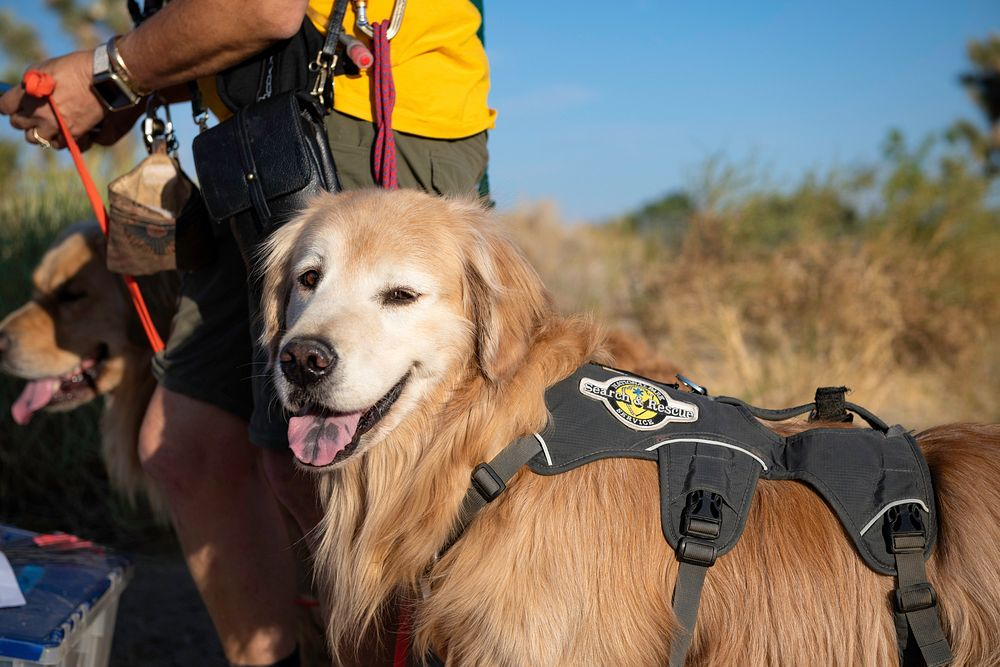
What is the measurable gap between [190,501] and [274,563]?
356mm

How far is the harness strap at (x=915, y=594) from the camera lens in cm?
193

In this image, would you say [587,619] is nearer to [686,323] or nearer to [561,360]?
[561,360]

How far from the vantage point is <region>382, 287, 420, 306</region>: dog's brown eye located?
218 cm

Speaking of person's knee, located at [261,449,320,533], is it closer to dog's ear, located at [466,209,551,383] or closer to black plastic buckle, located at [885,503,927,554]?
dog's ear, located at [466,209,551,383]

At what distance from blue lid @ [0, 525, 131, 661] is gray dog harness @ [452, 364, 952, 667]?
1.27 metres

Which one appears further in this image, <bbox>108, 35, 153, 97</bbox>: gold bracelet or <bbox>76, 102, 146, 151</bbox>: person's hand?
<bbox>76, 102, 146, 151</bbox>: person's hand

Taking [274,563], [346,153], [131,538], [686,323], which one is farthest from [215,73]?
[686,323]

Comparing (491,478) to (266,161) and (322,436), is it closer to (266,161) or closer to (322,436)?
Answer: (322,436)

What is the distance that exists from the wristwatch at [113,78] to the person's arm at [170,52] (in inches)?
0.9

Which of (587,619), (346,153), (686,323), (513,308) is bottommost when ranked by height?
(686,323)

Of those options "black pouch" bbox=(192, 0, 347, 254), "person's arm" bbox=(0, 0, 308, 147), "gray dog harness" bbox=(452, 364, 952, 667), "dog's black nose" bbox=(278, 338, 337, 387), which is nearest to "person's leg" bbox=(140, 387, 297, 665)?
"black pouch" bbox=(192, 0, 347, 254)

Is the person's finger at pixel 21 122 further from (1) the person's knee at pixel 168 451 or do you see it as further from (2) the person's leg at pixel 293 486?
(2) the person's leg at pixel 293 486

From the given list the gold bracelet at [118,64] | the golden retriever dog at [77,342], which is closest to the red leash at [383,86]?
the gold bracelet at [118,64]

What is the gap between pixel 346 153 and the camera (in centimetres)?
243
